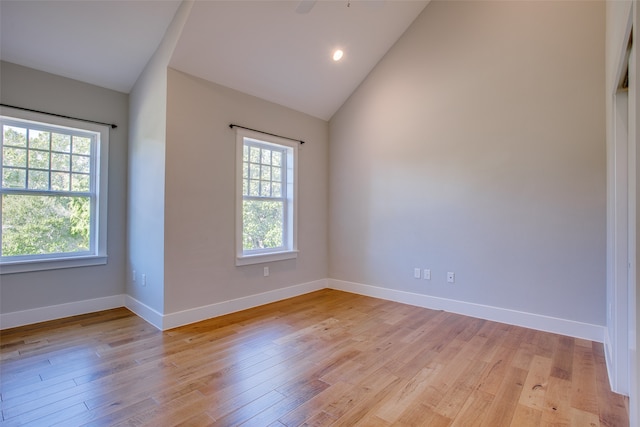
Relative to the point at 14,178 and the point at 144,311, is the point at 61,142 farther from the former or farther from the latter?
the point at 144,311

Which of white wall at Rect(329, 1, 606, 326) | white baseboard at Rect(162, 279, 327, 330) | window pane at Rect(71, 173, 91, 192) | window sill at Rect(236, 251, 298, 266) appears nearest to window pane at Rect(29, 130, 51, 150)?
window pane at Rect(71, 173, 91, 192)

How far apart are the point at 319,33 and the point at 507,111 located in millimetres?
2173

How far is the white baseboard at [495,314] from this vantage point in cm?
289

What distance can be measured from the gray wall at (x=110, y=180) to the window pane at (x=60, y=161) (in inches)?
15.7

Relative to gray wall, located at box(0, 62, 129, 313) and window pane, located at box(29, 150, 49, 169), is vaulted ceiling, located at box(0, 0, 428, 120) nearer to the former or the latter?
gray wall, located at box(0, 62, 129, 313)

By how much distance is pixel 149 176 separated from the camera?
3.39 m

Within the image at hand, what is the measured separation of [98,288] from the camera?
145 inches

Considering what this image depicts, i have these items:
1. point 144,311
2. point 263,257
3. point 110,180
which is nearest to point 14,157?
point 110,180

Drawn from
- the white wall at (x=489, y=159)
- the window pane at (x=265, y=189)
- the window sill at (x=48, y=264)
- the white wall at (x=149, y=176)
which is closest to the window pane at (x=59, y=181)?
the white wall at (x=149, y=176)

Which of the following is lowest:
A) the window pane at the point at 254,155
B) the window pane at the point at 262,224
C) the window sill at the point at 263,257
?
the window sill at the point at 263,257

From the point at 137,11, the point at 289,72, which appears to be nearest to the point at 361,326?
the point at 289,72

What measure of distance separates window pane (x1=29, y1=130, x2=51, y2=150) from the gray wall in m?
0.25

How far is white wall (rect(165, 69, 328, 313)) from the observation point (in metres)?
3.17

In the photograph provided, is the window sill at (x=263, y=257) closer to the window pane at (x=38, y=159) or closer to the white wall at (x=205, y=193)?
the white wall at (x=205, y=193)
